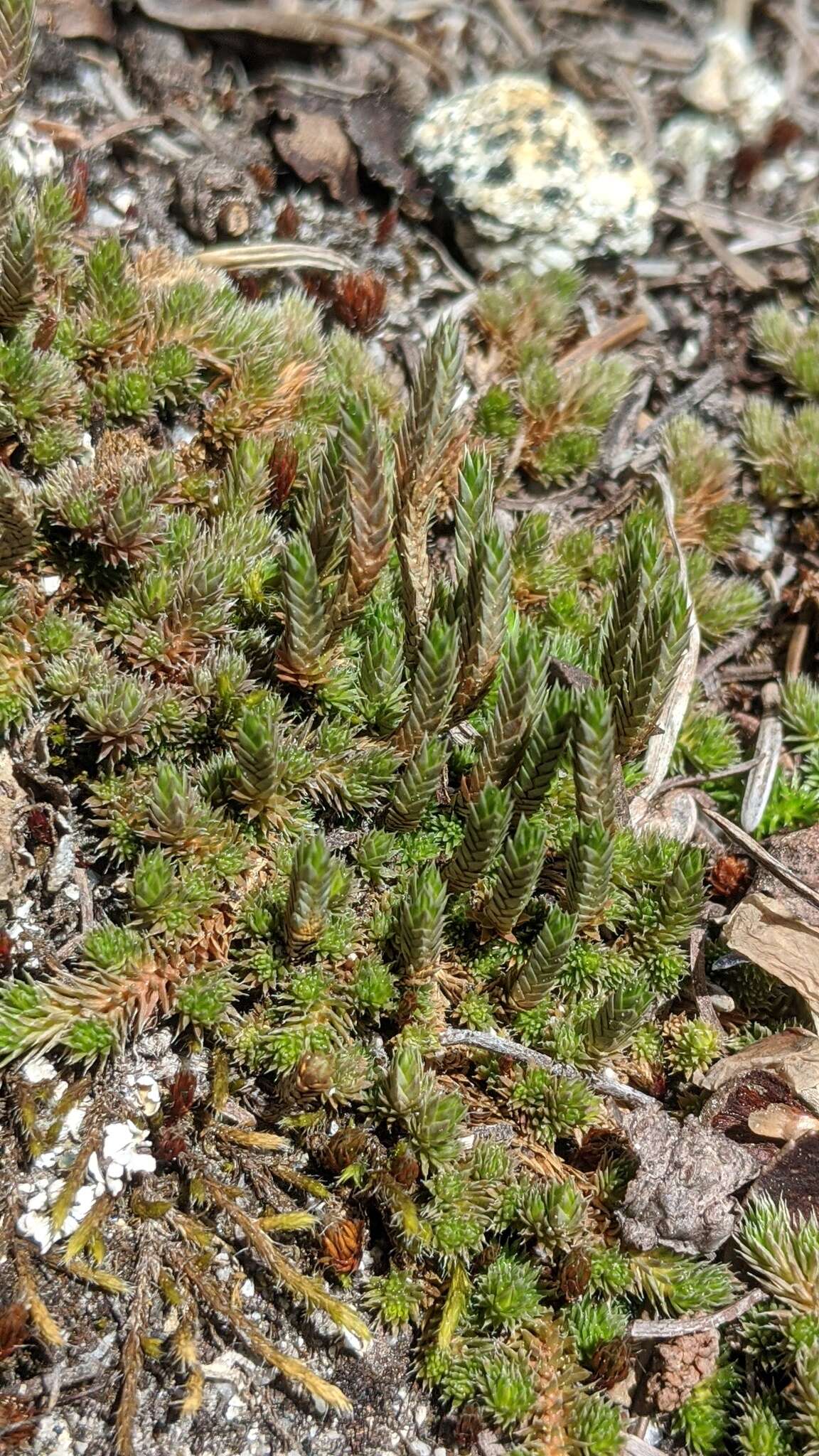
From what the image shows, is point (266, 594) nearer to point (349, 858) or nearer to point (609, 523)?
point (349, 858)

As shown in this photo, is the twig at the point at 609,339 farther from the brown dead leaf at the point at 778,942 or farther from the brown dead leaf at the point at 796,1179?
the brown dead leaf at the point at 796,1179

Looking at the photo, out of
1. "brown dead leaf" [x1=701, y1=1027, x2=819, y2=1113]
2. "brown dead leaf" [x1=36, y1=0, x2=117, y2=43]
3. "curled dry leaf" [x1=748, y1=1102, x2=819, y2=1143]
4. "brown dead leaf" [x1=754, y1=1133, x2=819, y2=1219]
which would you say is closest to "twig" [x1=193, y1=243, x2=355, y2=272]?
"brown dead leaf" [x1=36, y1=0, x2=117, y2=43]

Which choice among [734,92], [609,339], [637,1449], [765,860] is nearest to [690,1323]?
[637,1449]

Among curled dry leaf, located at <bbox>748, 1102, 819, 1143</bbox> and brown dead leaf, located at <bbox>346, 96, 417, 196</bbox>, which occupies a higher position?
brown dead leaf, located at <bbox>346, 96, 417, 196</bbox>

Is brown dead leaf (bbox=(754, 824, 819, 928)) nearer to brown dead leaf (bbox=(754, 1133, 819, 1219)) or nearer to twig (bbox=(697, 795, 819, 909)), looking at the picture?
twig (bbox=(697, 795, 819, 909))

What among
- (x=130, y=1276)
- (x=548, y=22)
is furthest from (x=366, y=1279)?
(x=548, y=22)
